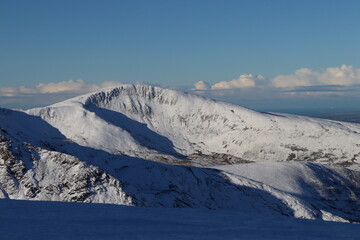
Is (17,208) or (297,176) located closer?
(17,208)

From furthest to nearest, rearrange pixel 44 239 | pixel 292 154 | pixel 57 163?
1. pixel 292 154
2. pixel 57 163
3. pixel 44 239

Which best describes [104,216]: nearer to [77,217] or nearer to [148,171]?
[77,217]

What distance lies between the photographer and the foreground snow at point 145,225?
11453 mm

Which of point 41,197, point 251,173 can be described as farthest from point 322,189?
point 41,197

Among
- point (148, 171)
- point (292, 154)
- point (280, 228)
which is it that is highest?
point (280, 228)

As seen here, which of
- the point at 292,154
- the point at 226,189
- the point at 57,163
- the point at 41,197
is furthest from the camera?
the point at 292,154

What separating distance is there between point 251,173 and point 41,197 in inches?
2744

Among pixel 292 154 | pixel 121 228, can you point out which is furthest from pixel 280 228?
pixel 292 154

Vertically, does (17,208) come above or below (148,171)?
above

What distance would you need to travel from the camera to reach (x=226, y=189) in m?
98.9

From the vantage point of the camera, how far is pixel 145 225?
40.7 ft

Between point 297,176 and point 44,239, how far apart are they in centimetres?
12216

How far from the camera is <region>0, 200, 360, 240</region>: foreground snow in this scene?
37.6 feet

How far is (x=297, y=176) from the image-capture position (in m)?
125
